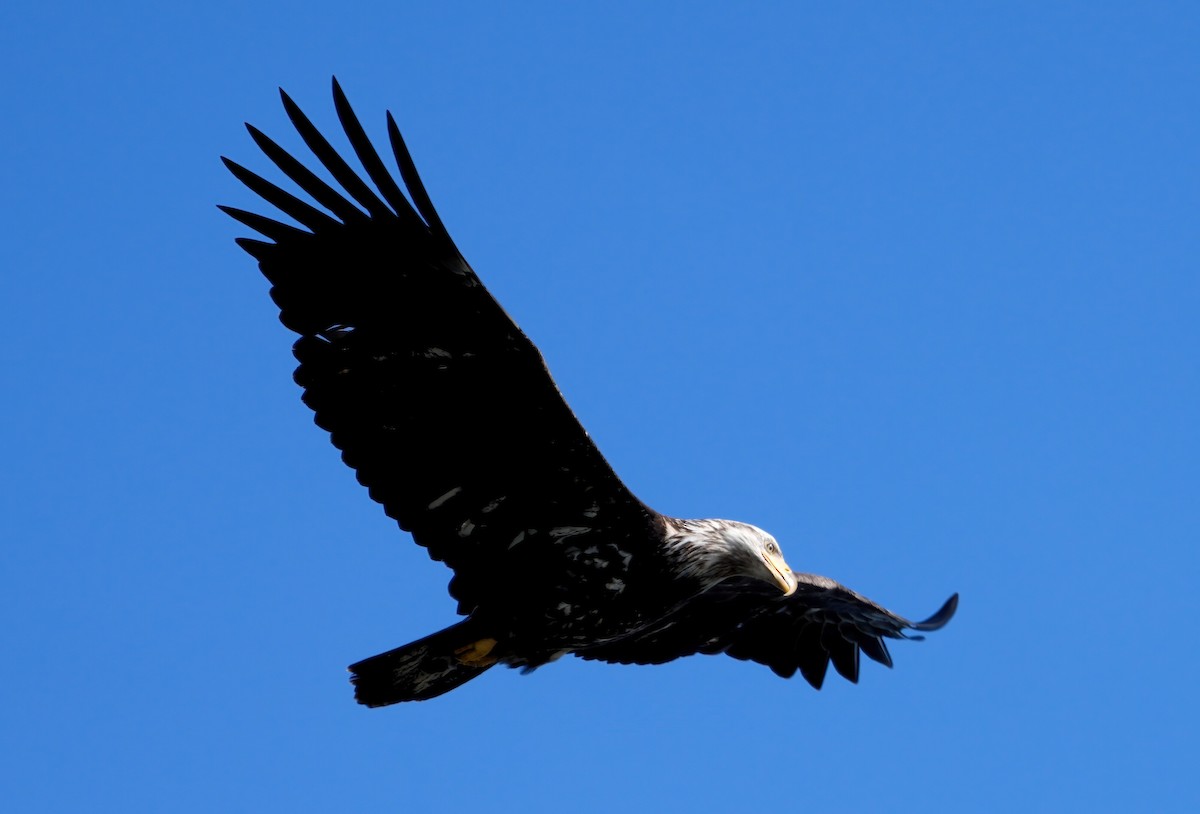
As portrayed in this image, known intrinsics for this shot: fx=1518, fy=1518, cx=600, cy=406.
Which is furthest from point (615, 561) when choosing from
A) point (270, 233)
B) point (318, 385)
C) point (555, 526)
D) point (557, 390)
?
point (270, 233)

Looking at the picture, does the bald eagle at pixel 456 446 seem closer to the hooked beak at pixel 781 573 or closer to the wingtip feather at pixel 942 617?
the hooked beak at pixel 781 573

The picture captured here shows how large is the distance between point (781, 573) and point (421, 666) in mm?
2058

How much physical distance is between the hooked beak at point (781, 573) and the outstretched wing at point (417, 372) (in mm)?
984

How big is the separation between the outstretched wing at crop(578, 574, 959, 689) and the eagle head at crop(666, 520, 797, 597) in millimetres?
705

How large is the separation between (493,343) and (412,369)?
453 millimetres

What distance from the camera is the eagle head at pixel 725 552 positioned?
26.8ft

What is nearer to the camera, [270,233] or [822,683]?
[270,233]

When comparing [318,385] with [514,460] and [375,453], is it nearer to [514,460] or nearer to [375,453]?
[375,453]

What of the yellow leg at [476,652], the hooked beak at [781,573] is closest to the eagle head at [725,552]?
the hooked beak at [781,573]

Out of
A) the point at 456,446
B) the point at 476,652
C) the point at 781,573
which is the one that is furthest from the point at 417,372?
the point at 781,573

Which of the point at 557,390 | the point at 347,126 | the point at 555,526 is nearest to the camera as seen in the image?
the point at 347,126

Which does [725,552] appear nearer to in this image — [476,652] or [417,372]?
[476,652]

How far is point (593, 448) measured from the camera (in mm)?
7551

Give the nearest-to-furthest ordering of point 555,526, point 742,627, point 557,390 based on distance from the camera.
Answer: point 557,390 < point 555,526 < point 742,627
